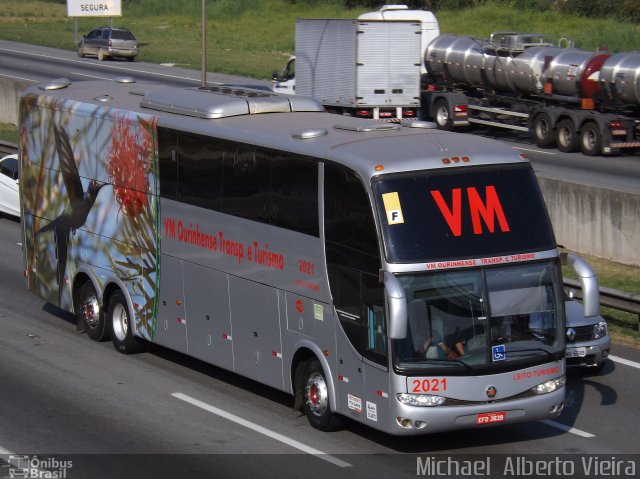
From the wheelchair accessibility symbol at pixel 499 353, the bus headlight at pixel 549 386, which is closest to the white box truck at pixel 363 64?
the bus headlight at pixel 549 386

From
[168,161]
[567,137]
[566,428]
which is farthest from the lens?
[567,137]

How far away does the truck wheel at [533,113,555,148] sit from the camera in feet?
113

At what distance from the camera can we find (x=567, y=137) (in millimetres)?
34000

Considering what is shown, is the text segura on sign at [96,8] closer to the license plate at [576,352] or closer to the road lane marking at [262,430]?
the road lane marking at [262,430]

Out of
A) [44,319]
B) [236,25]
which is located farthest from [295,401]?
[236,25]

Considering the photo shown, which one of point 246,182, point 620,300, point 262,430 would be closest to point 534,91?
point 620,300

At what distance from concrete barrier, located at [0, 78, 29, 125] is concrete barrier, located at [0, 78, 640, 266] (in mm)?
20389

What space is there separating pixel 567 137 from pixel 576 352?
2088 centimetres

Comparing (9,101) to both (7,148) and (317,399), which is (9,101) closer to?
(7,148)

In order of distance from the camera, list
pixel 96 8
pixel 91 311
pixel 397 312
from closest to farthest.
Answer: pixel 397 312 < pixel 91 311 < pixel 96 8

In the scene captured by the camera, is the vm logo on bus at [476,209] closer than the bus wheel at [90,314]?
Yes

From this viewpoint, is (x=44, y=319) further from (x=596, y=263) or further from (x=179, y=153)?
(x=596, y=263)

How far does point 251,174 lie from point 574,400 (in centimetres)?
460

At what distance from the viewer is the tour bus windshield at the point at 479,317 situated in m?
11.0
